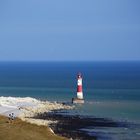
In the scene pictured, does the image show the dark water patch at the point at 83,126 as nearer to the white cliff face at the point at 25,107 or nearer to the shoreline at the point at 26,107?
the shoreline at the point at 26,107

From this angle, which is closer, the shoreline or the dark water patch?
the dark water patch

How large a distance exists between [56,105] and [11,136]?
42.7m

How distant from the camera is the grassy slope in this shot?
129ft

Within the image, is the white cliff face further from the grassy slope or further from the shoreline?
the grassy slope

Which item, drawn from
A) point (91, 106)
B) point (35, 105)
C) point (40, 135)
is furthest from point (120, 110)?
point (40, 135)

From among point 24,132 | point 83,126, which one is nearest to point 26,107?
point 83,126

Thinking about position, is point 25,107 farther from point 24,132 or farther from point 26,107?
point 24,132

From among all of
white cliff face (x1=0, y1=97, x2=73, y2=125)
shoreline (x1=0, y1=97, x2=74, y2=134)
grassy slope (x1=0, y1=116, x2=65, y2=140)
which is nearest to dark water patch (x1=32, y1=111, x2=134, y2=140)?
shoreline (x1=0, y1=97, x2=74, y2=134)

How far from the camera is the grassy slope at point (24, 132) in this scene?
1554 inches

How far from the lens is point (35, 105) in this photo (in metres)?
80.1

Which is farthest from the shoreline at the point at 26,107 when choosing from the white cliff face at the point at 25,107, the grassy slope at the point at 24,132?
the grassy slope at the point at 24,132

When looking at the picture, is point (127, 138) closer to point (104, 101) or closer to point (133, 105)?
point (133, 105)

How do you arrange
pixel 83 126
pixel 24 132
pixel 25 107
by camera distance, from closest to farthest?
pixel 24 132
pixel 83 126
pixel 25 107

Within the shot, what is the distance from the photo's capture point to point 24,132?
41.4 meters
